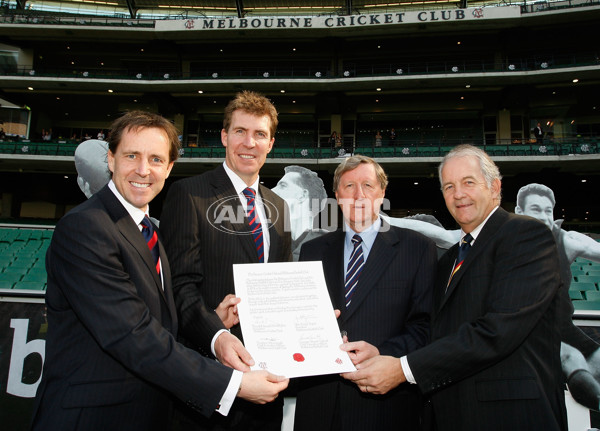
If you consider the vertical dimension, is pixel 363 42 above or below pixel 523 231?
above

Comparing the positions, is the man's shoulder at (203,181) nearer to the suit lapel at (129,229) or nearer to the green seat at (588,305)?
the suit lapel at (129,229)

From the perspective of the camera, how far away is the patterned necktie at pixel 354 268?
2.25 meters

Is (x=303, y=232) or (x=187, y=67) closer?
(x=303, y=232)

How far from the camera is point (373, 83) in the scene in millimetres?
21375

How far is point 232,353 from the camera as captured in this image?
5.77ft

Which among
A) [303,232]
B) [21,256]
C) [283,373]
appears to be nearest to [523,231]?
[283,373]

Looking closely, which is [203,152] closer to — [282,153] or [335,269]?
[282,153]

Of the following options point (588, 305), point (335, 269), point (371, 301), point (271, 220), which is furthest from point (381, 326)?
point (588, 305)

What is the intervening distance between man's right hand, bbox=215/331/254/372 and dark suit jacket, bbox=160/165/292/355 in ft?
0.27

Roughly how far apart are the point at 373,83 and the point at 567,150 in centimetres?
1036

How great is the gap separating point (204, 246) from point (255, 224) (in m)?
0.34

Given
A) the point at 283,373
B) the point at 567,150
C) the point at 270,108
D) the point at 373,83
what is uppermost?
the point at 373,83

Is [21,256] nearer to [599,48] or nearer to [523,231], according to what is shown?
[523,231]

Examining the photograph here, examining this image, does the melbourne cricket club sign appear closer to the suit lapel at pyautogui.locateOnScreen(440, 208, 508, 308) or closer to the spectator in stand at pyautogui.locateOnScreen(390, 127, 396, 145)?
the spectator in stand at pyautogui.locateOnScreen(390, 127, 396, 145)
